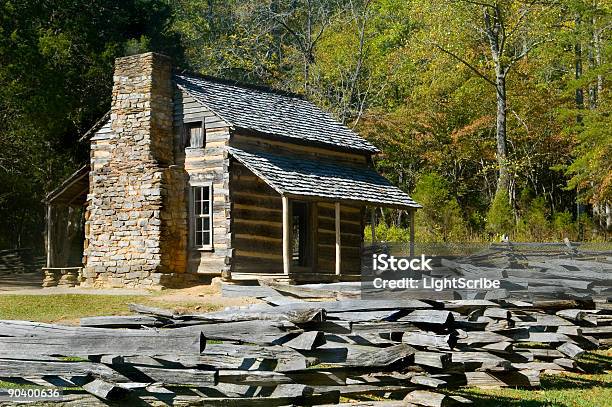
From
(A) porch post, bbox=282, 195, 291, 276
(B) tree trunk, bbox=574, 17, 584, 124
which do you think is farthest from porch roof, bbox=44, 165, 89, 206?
(B) tree trunk, bbox=574, 17, 584, 124

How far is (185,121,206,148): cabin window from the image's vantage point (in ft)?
69.8

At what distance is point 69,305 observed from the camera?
1712 centimetres

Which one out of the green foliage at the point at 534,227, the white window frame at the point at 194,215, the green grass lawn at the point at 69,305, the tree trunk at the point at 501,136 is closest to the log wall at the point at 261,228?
the white window frame at the point at 194,215

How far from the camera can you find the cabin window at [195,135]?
21.3 m

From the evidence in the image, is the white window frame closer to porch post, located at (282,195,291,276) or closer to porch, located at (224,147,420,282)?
porch, located at (224,147,420,282)

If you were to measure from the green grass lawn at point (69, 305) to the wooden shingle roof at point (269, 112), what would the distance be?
509 centimetres

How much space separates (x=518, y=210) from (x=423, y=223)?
5155 mm

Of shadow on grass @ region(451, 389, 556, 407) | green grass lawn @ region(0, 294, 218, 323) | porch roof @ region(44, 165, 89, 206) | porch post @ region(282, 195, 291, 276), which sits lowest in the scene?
shadow on grass @ region(451, 389, 556, 407)

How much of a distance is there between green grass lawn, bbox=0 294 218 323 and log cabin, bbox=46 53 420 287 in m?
2.27

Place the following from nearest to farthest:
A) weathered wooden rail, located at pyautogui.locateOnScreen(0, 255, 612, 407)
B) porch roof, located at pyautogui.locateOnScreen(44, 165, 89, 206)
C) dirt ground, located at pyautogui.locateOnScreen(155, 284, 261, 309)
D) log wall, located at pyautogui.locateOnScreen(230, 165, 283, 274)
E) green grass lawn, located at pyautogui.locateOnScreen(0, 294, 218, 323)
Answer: weathered wooden rail, located at pyautogui.locateOnScreen(0, 255, 612, 407) < green grass lawn, located at pyautogui.locateOnScreen(0, 294, 218, 323) < dirt ground, located at pyautogui.locateOnScreen(155, 284, 261, 309) < log wall, located at pyautogui.locateOnScreen(230, 165, 283, 274) < porch roof, located at pyautogui.locateOnScreen(44, 165, 89, 206)

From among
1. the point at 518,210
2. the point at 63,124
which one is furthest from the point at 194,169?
the point at 518,210

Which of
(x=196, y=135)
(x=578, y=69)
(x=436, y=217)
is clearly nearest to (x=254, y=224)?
(x=196, y=135)

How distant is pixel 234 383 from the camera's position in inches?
301

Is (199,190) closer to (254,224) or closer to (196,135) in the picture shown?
(196,135)
